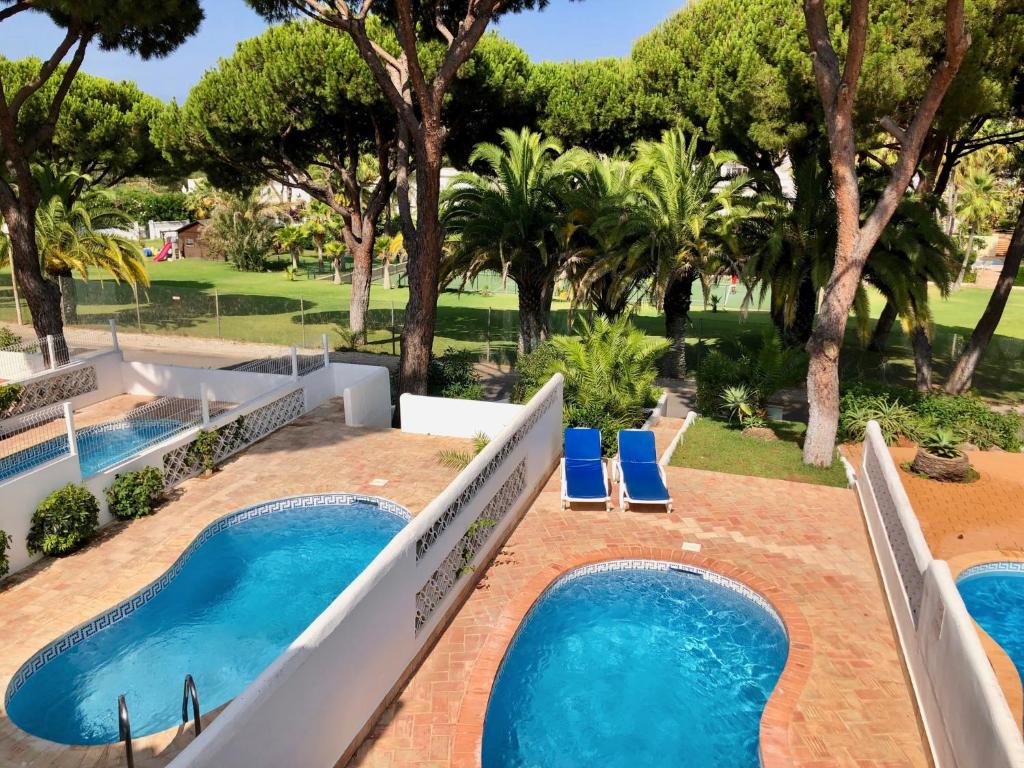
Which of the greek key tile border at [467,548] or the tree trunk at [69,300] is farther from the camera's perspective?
the tree trunk at [69,300]

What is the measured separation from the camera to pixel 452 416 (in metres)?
14.0

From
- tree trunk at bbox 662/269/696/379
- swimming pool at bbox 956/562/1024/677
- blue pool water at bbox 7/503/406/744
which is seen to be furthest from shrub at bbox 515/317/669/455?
swimming pool at bbox 956/562/1024/677

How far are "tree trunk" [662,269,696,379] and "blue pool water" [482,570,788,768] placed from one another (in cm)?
1054

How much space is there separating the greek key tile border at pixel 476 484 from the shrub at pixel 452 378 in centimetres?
472

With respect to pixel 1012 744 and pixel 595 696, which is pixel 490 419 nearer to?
pixel 595 696

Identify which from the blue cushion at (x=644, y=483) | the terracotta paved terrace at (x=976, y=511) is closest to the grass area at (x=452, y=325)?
the terracotta paved terrace at (x=976, y=511)

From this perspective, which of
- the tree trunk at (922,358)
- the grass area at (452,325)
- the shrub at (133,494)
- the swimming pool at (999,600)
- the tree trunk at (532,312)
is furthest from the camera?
the grass area at (452,325)

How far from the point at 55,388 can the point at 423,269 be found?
8.10m

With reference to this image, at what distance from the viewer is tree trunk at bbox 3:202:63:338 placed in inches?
599

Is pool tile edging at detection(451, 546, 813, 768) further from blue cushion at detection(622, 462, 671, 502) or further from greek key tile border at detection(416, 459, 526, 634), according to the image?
blue cushion at detection(622, 462, 671, 502)

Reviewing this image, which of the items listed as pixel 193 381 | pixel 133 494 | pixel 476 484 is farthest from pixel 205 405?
pixel 476 484

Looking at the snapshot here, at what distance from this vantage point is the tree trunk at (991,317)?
52.0ft

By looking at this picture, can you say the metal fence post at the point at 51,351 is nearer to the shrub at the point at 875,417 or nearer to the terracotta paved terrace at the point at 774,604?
the terracotta paved terrace at the point at 774,604

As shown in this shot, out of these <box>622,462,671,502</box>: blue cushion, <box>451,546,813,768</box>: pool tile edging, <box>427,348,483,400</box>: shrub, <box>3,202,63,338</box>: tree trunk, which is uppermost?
<box>3,202,63,338</box>: tree trunk
